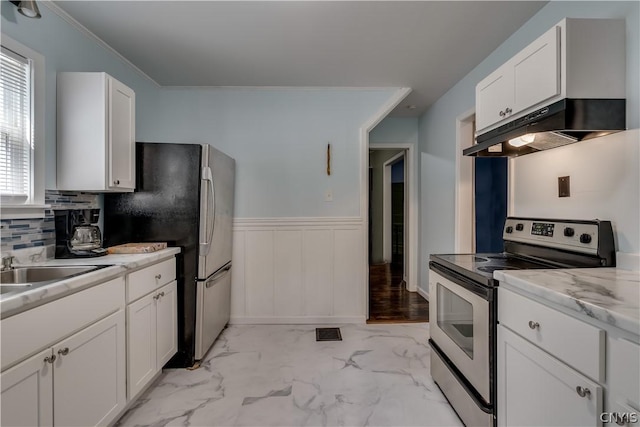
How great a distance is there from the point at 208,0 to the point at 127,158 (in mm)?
1161

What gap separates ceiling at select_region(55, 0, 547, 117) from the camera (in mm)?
1952

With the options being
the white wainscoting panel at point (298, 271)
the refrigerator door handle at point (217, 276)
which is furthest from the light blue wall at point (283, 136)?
the refrigerator door handle at point (217, 276)

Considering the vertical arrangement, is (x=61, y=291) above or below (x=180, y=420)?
above

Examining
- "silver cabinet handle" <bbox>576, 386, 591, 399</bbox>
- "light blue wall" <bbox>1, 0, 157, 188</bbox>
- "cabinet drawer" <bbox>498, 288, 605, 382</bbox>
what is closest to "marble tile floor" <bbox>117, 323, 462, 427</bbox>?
"cabinet drawer" <bbox>498, 288, 605, 382</bbox>

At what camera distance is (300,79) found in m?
3.05

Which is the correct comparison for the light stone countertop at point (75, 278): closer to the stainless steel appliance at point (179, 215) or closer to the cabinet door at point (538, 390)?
the stainless steel appliance at point (179, 215)

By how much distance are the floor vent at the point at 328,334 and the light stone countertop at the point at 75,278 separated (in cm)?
148

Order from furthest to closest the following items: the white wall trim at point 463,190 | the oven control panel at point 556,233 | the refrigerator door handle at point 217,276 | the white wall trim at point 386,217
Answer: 1. the white wall trim at point 386,217
2. the white wall trim at point 463,190
3. the refrigerator door handle at point 217,276
4. the oven control panel at point 556,233

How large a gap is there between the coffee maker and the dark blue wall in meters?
3.14

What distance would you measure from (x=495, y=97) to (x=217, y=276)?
2411 millimetres

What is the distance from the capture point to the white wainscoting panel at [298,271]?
325cm

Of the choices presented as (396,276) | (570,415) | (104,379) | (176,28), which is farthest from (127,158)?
(396,276)

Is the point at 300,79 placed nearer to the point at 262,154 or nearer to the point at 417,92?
the point at 262,154

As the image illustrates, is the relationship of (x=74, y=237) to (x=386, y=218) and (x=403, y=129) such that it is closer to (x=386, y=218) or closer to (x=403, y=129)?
(x=403, y=129)
